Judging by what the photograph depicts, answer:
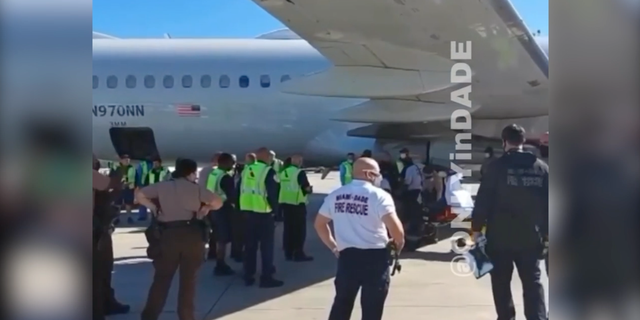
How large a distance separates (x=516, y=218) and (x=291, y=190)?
4136 millimetres

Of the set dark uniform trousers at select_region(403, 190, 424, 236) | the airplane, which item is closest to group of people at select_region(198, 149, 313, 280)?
the airplane

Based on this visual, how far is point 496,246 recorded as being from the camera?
475cm

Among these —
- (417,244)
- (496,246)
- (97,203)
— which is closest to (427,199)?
(417,244)

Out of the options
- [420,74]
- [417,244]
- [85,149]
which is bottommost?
[417,244]

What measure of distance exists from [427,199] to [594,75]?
5.53 meters

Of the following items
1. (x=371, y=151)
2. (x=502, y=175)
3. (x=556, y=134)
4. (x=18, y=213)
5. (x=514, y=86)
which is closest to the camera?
(x=18, y=213)

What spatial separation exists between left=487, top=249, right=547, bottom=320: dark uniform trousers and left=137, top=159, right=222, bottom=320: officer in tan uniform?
82.2 inches

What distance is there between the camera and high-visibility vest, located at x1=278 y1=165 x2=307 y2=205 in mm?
8398

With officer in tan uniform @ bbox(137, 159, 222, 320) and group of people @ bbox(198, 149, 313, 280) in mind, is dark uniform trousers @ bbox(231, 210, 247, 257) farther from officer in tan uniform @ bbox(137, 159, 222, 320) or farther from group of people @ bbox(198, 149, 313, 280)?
officer in tan uniform @ bbox(137, 159, 222, 320)

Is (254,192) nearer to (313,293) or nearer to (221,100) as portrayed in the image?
(313,293)

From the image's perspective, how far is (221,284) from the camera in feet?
22.6

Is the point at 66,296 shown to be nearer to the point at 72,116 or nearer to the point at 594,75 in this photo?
the point at 72,116

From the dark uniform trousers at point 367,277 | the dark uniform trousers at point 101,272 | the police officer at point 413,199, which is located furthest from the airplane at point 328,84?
the dark uniform trousers at point 101,272

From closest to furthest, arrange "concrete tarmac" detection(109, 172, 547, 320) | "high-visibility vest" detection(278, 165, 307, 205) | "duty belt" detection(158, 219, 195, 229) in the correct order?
"duty belt" detection(158, 219, 195, 229) → "concrete tarmac" detection(109, 172, 547, 320) → "high-visibility vest" detection(278, 165, 307, 205)
